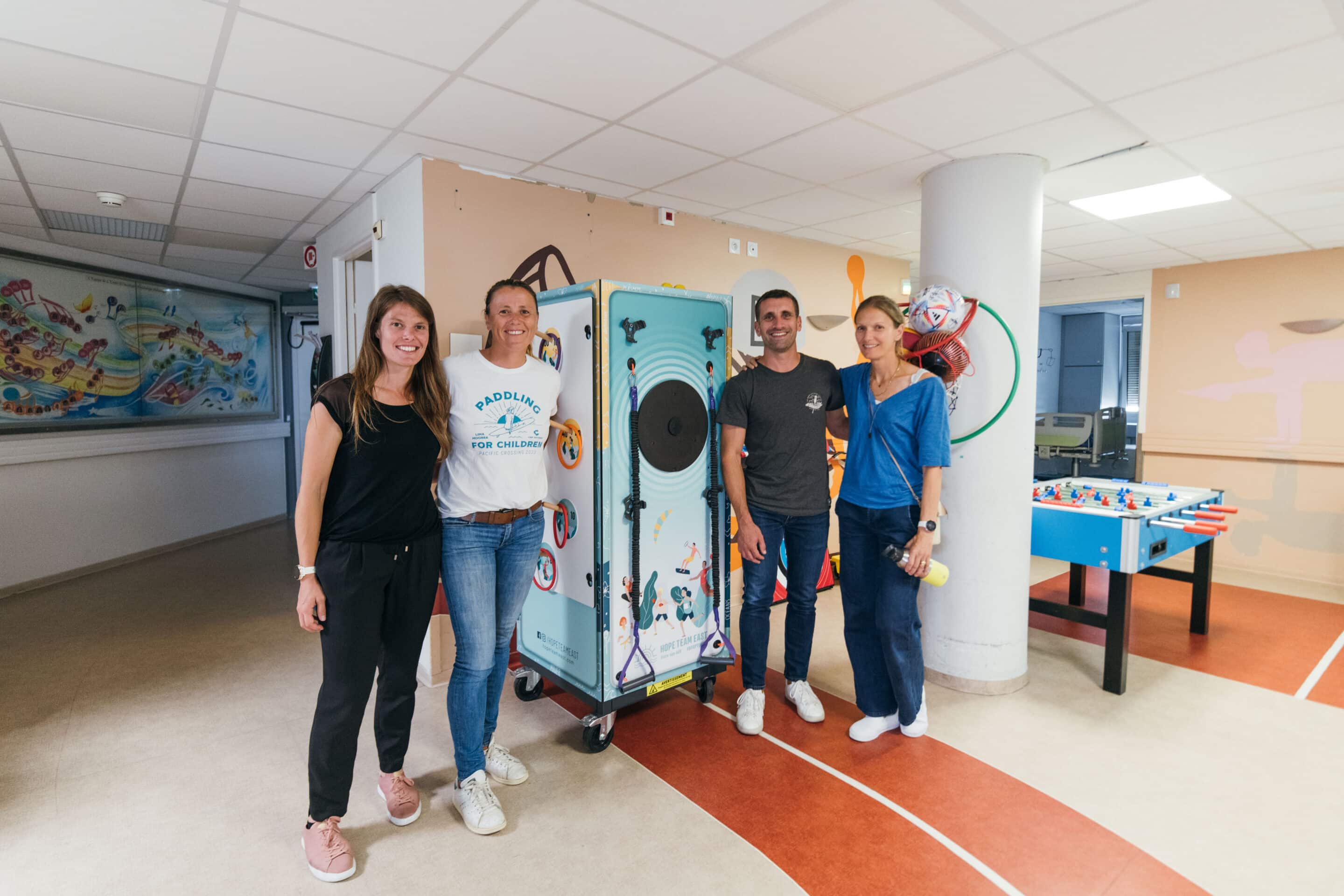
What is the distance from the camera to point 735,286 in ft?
14.5

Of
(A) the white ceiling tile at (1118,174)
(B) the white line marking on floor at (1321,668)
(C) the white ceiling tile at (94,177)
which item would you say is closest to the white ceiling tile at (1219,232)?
(A) the white ceiling tile at (1118,174)

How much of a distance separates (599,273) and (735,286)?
104cm

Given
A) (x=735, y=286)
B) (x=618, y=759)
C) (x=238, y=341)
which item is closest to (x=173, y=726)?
(x=618, y=759)

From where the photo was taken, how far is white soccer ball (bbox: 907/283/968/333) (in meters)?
2.97

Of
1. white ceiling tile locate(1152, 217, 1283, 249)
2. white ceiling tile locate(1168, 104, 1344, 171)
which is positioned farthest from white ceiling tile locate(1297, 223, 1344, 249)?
white ceiling tile locate(1168, 104, 1344, 171)

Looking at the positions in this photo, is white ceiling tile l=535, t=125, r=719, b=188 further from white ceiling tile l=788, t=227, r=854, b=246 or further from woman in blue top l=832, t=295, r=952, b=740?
white ceiling tile l=788, t=227, r=854, b=246

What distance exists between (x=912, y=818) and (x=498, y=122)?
2.89 m

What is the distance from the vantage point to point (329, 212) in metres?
4.05

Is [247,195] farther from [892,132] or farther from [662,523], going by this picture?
[892,132]

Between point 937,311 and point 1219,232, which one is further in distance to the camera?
point 1219,232

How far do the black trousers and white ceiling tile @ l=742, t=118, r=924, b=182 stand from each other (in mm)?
2151

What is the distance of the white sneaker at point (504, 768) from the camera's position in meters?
2.46

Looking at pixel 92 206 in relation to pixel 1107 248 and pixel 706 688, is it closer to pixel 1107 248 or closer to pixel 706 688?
pixel 706 688

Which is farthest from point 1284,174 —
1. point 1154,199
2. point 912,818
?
point 912,818
